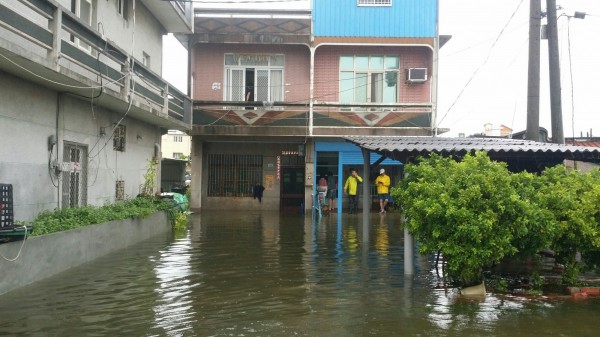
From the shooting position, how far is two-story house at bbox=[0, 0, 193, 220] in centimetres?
877

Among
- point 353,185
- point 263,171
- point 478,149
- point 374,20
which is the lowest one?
point 353,185

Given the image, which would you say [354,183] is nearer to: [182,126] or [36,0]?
[182,126]

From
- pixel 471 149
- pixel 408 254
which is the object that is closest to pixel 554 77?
pixel 471 149

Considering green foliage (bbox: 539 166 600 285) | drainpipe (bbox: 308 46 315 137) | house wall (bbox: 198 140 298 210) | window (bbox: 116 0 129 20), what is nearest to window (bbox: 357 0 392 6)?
drainpipe (bbox: 308 46 315 137)

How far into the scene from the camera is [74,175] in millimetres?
11750

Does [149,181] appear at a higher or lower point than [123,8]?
lower

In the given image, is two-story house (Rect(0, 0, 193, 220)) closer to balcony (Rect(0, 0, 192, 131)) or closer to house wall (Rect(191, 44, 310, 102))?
balcony (Rect(0, 0, 192, 131))

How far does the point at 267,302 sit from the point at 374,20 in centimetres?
1545

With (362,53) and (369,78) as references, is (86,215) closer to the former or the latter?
(369,78)

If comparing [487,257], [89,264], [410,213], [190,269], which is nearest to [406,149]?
[410,213]

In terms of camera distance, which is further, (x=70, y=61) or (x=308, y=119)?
(x=308, y=119)

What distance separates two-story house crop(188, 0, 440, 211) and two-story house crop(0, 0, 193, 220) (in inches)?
122

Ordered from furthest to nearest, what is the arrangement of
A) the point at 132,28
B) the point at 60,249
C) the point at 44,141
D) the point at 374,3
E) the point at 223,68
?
the point at 223,68 → the point at 374,3 → the point at 132,28 → the point at 44,141 → the point at 60,249

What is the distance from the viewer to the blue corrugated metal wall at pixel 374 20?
66.1ft
